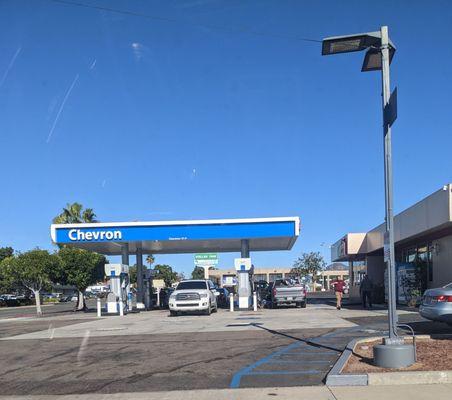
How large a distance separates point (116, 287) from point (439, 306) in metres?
21.4

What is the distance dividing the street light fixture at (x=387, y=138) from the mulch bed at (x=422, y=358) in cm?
21

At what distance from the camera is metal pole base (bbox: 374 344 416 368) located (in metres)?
9.15

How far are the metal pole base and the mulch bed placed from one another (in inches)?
3.5

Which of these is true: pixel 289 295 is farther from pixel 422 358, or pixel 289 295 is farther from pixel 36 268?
pixel 422 358

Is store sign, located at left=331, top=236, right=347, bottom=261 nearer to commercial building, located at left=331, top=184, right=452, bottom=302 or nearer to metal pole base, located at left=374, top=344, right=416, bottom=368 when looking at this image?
commercial building, located at left=331, top=184, right=452, bottom=302

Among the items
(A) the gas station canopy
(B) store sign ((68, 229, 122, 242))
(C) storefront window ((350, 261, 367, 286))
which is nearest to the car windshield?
(A) the gas station canopy

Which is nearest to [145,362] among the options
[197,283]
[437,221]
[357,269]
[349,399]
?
[349,399]

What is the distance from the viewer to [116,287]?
104 ft

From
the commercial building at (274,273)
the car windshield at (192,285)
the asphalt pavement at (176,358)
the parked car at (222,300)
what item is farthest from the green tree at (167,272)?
the asphalt pavement at (176,358)

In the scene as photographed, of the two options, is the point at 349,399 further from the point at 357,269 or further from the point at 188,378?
the point at 357,269

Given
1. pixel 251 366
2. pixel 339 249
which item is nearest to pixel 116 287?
pixel 339 249

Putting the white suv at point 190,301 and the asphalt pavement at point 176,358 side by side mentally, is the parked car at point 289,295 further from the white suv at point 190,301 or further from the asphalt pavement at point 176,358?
the asphalt pavement at point 176,358

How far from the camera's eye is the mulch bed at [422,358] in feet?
30.0

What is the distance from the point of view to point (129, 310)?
3366 cm
